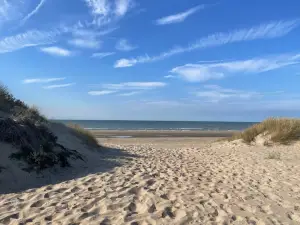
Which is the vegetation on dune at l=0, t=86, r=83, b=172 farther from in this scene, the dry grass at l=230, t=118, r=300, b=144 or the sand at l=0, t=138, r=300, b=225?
the dry grass at l=230, t=118, r=300, b=144

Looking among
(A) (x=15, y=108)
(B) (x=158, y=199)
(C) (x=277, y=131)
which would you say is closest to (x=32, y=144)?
(A) (x=15, y=108)

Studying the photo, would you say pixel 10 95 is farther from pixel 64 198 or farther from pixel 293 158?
pixel 293 158

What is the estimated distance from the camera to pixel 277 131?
1605 cm

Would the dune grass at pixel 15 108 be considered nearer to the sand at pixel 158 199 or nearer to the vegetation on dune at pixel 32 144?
the vegetation on dune at pixel 32 144

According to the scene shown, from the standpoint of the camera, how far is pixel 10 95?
1153 cm

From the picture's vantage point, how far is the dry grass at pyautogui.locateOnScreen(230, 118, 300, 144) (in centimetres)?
1559

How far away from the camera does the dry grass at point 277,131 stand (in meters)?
15.6

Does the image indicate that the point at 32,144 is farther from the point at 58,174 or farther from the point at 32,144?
the point at 58,174

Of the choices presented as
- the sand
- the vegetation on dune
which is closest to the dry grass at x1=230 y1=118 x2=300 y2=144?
the sand

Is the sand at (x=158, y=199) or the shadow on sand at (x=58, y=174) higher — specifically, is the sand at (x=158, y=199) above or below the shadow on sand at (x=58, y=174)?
below

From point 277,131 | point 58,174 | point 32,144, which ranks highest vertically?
point 277,131

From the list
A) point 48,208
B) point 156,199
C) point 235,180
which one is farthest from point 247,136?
point 48,208

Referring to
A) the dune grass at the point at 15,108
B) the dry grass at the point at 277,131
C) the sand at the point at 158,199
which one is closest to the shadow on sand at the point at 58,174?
the sand at the point at 158,199

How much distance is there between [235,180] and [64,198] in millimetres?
3901
